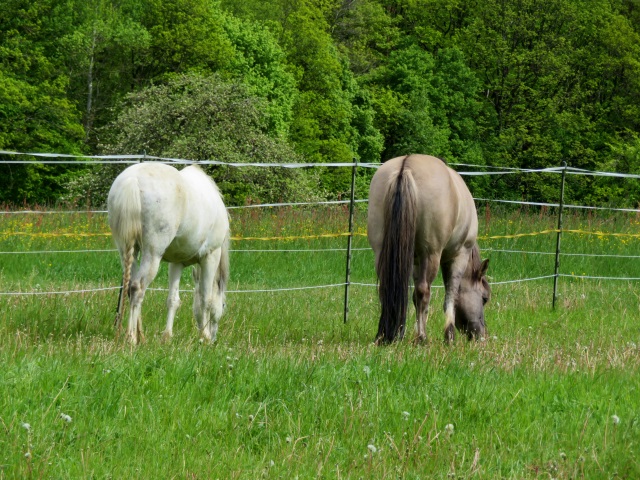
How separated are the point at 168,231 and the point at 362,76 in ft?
134

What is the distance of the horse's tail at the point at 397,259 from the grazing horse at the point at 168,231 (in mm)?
1513

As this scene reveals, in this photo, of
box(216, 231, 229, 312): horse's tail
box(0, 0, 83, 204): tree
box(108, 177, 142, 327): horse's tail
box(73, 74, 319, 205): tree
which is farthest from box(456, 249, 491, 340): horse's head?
box(0, 0, 83, 204): tree

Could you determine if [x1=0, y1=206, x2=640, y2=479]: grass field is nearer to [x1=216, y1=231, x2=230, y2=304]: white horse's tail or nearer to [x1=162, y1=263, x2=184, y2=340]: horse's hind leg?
[x1=162, y1=263, x2=184, y2=340]: horse's hind leg

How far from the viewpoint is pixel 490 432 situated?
15.3 feet

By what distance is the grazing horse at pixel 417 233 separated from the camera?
7230mm

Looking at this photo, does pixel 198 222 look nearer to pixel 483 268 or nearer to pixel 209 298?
pixel 209 298

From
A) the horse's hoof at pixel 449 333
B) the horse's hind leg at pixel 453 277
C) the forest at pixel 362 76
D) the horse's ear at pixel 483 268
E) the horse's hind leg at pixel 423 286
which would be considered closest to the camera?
the horse's hind leg at pixel 423 286

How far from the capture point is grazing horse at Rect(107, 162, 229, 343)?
7.13 meters

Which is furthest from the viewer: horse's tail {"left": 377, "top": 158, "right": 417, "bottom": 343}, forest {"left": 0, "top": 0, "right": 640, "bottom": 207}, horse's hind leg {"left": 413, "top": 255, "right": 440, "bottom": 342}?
forest {"left": 0, "top": 0, "right": 640, "bottom": 207}

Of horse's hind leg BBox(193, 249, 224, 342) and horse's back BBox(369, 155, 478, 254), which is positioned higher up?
horse's back BBox(369, 155, 478, 254)

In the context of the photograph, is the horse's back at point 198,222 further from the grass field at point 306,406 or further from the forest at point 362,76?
the forest at point 362,76

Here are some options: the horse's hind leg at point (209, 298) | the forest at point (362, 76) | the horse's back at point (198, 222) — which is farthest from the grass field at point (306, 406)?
the forest at point (362, 76)

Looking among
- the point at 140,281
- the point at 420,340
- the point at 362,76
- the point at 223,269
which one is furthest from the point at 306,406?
the point at 362,76

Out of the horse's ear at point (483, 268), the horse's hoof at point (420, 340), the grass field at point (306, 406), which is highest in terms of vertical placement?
the horse's ear at point (483, 268)
